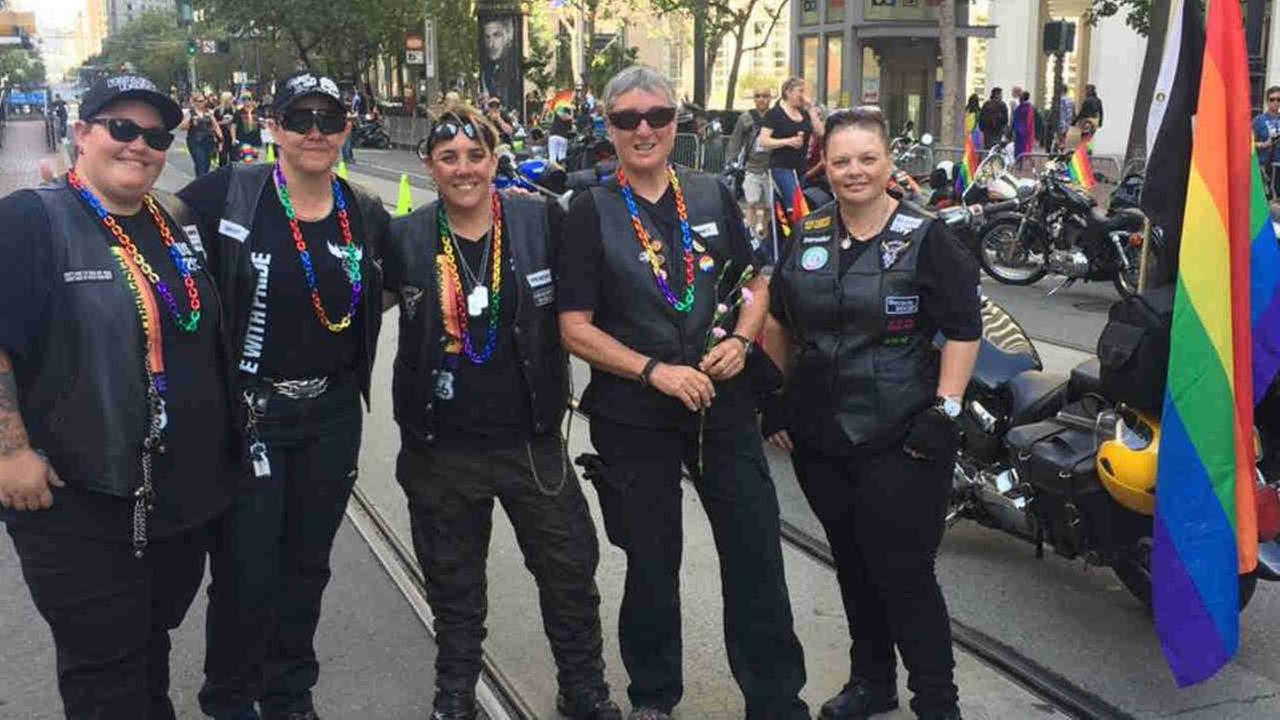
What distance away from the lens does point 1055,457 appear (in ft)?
14.3

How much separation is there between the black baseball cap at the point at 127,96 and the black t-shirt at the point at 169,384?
0.78 ft

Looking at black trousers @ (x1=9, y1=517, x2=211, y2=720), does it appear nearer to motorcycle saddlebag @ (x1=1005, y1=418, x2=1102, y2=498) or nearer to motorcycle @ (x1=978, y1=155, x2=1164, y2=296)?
motorcycle saddlebag @ (x1=1005, y1=418, x2=1102, y2=498)

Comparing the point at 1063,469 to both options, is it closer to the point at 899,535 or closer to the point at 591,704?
the point at 899,535

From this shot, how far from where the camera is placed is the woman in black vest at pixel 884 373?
11.7 ft

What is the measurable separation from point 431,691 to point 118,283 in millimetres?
1707

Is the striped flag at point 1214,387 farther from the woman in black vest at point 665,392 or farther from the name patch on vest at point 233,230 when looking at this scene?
the name patch on vest at point 233,230

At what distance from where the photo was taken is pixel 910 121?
33.2 meters

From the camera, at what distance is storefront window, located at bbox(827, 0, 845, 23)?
32469 mm

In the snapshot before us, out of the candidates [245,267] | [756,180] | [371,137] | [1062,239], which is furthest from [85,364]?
[371,137]

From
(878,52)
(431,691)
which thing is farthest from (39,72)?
(431,691)

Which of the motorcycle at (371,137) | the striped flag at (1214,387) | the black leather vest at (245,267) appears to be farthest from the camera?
the motorcycle at (371,137)

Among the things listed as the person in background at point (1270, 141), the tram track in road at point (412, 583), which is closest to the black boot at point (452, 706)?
the tram track in road at point (412, 583)

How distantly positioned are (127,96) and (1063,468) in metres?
2.92

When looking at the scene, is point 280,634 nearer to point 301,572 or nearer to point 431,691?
point 301,572
